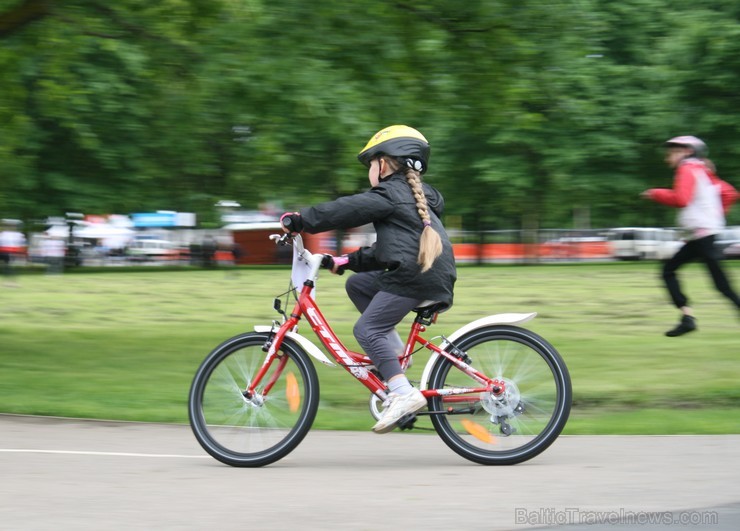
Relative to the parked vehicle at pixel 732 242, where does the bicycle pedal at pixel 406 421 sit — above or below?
above

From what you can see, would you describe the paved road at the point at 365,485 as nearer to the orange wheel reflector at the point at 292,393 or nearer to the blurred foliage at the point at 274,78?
the orange wheel reflector at the point at 292,393

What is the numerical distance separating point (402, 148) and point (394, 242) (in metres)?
0.49

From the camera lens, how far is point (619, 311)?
1802 cm

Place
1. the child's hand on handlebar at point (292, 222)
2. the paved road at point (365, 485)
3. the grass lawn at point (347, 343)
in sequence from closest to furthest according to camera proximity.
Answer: the paved road at point (365, 485) → the child's hand on handlebar at point (292, 222) → the grass lawn at point (347, 343)

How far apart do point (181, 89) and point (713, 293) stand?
12.5 meters

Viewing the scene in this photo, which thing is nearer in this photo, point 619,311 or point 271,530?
point 271,530

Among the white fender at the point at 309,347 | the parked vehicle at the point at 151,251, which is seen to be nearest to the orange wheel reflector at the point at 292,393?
the white fender at the point at 309,347

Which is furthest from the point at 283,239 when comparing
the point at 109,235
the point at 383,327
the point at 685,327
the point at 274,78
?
the point at 109,235

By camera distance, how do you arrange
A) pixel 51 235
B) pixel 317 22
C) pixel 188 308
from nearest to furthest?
pixel 317 22 → pixel 188 308 → pixel 51 235

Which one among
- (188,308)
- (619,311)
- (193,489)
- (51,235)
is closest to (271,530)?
(193,489)

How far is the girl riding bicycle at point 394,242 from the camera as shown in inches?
246

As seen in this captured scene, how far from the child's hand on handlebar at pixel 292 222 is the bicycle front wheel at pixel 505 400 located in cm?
101

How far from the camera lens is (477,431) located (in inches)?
250

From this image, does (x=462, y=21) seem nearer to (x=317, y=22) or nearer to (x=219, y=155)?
(x=317, y=22)
